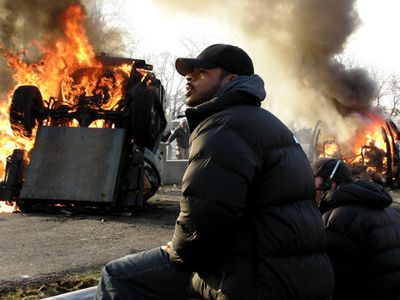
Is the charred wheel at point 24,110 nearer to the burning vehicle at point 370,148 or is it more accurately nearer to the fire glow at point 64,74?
the fire glow at point 64,74

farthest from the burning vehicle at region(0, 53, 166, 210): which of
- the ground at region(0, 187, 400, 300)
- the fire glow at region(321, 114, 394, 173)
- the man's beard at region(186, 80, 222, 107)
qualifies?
the fire glow at region(321, 114, 394, 173)

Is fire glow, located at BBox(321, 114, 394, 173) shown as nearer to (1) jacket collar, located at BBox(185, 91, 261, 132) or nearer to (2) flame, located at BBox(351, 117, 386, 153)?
(2) flame, located at BBox(351, 117, 386, 153)

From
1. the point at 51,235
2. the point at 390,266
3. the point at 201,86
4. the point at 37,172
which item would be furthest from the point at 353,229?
the point at 37,172

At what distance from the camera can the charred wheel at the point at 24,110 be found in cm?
819

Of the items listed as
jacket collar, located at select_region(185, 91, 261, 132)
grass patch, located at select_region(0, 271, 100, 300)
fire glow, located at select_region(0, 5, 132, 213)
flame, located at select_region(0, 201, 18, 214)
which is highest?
fire glow, located at select_region(0, 5, 132, 213)

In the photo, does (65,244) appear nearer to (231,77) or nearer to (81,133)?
(81,133)

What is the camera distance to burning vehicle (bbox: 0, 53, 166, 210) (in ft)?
25.5

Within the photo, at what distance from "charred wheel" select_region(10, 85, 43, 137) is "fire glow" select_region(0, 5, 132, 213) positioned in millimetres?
301

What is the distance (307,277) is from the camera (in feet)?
6.03

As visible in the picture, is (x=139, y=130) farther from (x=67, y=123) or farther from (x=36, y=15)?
(x=36, y=15)

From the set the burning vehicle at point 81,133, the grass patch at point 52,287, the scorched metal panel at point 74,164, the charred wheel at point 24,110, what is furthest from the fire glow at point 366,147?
the grass patch at point 52,287

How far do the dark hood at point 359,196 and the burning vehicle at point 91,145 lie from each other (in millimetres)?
5254

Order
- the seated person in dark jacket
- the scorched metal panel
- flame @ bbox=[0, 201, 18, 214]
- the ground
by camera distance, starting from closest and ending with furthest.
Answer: the seated person in dark jacket → the ground → the scorched metal panel → flame @ bbox=[0, 201, 18, 214]

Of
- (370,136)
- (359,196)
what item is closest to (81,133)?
(359,196)
